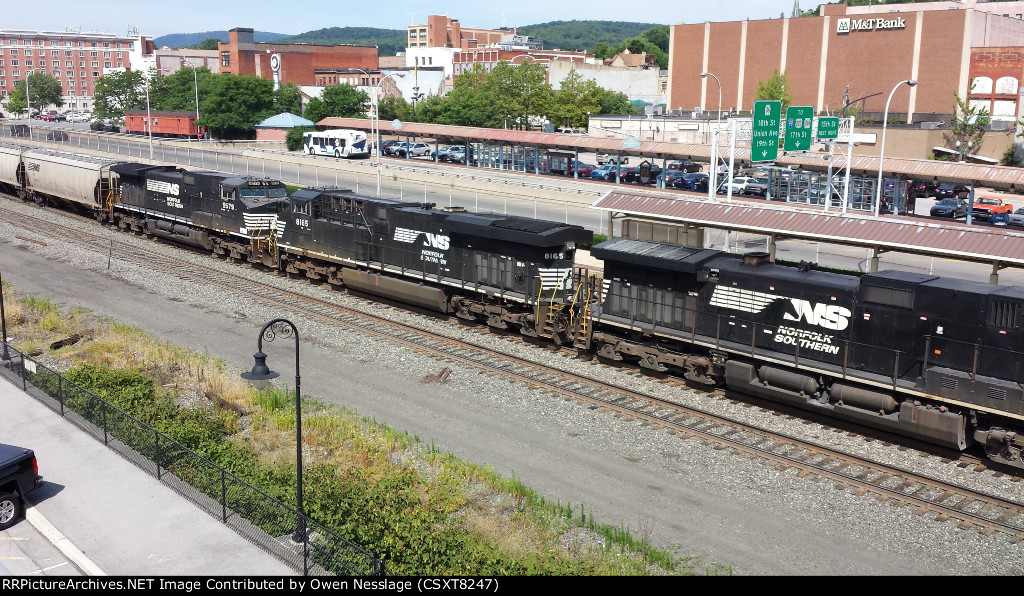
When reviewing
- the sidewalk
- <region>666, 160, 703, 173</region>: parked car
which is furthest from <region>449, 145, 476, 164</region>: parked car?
the sidewalk

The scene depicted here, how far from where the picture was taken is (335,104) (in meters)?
93.1

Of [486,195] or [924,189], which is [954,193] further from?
[486,195]

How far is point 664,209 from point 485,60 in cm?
13649

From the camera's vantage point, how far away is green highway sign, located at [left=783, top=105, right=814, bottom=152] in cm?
3962

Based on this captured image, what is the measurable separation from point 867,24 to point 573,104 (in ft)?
114

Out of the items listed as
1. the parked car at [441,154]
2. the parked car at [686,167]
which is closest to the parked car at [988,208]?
the parked car at [686,167]

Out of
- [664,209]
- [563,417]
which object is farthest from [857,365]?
[664,209]

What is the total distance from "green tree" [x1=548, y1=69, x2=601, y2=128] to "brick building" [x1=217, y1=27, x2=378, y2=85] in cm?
6641

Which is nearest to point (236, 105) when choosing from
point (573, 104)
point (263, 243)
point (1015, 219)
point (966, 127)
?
point (573, 104)

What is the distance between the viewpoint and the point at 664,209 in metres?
28.7

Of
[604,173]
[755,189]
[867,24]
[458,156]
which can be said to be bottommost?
[755,189]

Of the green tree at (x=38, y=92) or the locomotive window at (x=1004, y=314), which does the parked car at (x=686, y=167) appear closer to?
the locomotive window at (x=1004, y=314)
